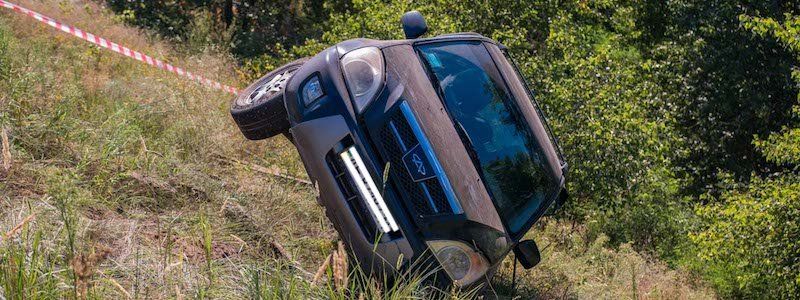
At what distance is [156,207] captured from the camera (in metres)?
6.41

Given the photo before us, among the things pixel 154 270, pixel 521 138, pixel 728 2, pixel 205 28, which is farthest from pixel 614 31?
pixel 154 270

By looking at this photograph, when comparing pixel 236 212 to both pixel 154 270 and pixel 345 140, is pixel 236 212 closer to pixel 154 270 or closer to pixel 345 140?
pixel 345 140

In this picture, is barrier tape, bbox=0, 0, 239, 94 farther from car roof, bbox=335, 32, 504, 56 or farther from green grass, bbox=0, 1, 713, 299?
car roof, bbox=335, 32, 504, 56

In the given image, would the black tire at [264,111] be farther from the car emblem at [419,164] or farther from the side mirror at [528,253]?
the side mirror at [528,253]

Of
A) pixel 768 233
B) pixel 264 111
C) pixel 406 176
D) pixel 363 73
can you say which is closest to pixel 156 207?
pixel 264 111

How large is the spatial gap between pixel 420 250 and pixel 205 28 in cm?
1020

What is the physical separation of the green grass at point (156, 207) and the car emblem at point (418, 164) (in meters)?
0.58

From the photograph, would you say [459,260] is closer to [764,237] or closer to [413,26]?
[413,26]

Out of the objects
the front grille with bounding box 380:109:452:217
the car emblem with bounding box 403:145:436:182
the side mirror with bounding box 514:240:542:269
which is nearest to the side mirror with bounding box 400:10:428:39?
the front grille with bounding box 380:109:452:217

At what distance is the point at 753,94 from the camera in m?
18.5

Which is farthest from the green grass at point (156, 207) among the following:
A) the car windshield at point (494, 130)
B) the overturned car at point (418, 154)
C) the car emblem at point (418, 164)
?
the car windshield at point (494, 130)

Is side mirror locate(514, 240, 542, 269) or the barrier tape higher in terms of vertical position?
the barrier tape

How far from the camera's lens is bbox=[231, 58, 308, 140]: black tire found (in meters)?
6.42

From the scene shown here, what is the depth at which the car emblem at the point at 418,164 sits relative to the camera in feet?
17.9
